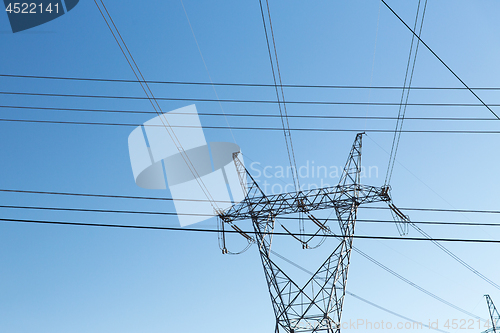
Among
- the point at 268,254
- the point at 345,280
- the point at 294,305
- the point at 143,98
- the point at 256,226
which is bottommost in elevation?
the point at 294,305

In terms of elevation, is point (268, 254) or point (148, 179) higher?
point (148, 179)

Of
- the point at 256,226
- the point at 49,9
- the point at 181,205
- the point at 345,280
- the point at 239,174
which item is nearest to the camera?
the point at 49,9

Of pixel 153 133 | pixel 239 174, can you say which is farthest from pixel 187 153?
pixel 239 174

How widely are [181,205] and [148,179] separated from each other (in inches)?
111

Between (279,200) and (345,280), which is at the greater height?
(279,200)

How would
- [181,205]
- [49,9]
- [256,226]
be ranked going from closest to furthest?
[49,9] < [181,205] < [256,226]

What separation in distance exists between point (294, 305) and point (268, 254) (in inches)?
107

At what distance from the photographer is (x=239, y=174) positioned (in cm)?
2217

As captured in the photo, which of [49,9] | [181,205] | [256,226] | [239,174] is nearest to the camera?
[49,9]

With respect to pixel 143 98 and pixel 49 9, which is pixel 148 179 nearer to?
pixel 143 98

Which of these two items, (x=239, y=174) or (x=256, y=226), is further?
(x=239, y=174)

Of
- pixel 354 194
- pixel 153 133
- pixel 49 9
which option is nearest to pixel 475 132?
pixel 354 194

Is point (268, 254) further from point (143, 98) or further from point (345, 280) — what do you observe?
point (143, 98)

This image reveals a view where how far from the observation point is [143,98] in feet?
56.3
